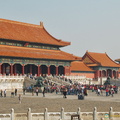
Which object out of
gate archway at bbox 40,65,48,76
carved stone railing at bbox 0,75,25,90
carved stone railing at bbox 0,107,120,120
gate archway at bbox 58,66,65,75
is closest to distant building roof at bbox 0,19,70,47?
gate archway at bbox 58,66,65,75

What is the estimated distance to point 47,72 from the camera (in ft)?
216

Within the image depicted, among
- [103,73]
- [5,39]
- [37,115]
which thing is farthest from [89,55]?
[37,115]

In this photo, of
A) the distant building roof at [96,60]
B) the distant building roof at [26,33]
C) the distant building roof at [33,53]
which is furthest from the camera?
the distant building roof at [96,60]

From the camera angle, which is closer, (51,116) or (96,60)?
(51,116)

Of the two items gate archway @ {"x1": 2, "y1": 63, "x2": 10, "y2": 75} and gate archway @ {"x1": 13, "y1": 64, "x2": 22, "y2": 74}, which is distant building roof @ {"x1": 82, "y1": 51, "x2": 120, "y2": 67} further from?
gate archway @ {"x1": 2, "y1": 63, "x2": 10, "y2": 75}

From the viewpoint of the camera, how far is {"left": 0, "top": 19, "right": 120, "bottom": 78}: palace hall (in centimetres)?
5978

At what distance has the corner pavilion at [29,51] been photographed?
59594mm

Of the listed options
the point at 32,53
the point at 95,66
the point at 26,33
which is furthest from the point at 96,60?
the point at 32,53

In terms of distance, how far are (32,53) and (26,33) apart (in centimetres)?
659

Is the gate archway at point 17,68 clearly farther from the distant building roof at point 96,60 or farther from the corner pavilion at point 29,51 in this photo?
the distant building roof at point 96,60

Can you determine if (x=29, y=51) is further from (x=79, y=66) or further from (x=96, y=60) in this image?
(x=96, y=60)

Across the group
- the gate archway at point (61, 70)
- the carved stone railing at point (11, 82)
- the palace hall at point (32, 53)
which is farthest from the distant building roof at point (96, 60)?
the carved stone railing at point (11, 82)

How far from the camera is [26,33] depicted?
222ft

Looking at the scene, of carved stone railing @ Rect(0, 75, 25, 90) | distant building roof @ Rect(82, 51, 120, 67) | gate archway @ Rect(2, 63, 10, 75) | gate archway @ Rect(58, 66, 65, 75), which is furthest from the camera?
distant building roof @ Rect(82, 51, 120, 67)
